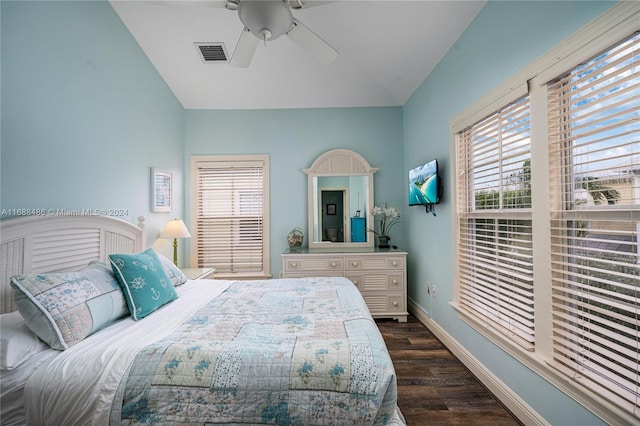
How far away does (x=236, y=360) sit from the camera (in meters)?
1.19

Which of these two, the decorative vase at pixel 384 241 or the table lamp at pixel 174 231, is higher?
the table lamp at pixel 174 231

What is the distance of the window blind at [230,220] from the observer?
3.92 meters

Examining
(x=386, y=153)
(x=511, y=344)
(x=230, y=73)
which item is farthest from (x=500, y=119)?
(x=230, y=73)

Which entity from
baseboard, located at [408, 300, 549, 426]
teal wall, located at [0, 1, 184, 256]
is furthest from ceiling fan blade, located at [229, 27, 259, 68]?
baseboard, located at [408, 300, 549, 426]

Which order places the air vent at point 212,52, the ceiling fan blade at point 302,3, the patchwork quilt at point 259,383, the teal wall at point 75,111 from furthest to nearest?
1. the air vent at point 212,52
2. the teal wall at point 75,111
3. the ceiling fan blade at point 302,3
4. the patchwork quilt at point 259,383

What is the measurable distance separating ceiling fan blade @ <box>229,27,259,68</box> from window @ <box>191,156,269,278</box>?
1802 millimetres

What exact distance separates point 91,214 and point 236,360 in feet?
6.21

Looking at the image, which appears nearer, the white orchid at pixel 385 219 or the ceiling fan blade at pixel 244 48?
the ceiling fan blade at pixel 244 48

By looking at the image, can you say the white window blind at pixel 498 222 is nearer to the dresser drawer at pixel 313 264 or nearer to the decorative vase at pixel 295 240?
the dresser drawer at pixel 313 264

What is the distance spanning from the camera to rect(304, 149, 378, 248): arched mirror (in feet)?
12.6

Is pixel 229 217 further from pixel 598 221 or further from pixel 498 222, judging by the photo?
pixel 598 221

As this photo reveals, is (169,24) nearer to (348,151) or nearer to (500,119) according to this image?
(348,151)

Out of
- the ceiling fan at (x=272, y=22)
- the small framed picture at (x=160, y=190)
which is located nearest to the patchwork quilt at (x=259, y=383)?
the ceiling fan at (x=272, y=22)

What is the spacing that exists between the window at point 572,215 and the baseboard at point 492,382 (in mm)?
273
